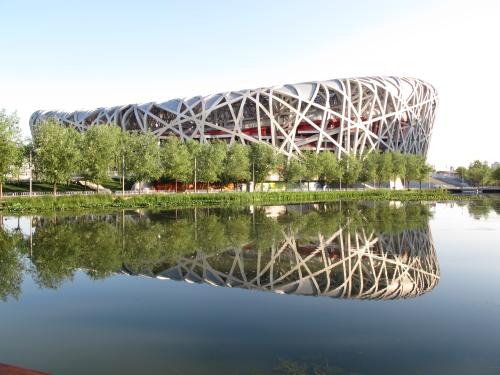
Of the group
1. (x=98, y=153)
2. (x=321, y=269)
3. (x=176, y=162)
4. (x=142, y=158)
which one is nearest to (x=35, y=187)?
(x=98, y=153)

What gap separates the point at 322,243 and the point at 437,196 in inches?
2328

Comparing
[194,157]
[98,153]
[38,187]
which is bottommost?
[38,187]

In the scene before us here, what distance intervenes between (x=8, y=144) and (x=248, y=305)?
33.9m

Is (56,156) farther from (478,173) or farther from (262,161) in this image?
(478,173)

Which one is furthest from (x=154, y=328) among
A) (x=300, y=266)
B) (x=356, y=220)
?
(x=356, y=220)

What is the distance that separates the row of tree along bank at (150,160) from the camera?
42750mm

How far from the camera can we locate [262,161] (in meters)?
65.0

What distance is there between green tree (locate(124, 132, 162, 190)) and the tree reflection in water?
25.4 meters

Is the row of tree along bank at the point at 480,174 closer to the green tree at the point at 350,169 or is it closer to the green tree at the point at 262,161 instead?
the green tree at the point at 350,169

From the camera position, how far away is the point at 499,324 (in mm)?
9211

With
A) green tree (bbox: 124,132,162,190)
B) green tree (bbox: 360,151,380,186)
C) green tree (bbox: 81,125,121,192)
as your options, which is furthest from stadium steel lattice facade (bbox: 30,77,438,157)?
green tree (bbox: 81,125,121,192)

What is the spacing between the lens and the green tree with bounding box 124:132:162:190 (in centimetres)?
5112

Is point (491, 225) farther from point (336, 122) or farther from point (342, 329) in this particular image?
point (336, 122)

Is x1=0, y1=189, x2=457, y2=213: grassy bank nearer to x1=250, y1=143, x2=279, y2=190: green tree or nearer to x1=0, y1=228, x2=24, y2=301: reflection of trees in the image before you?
x1=250, y1=143, x2=279, y2=190: green tree
